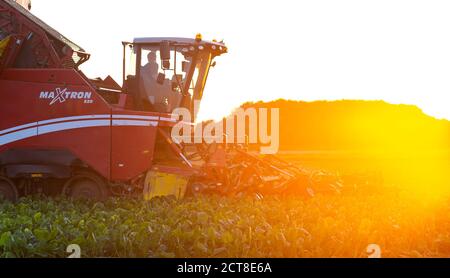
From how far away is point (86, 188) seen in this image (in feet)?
33.4

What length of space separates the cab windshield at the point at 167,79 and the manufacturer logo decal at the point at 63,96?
1.12 meters

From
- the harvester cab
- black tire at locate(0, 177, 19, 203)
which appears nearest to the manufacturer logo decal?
the harvester cab

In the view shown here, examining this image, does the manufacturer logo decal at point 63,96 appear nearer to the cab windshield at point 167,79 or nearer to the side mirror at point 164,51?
the cab windshield at point 167,79

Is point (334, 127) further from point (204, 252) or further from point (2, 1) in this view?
point (204, 252)

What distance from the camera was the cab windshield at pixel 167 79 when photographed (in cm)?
1065

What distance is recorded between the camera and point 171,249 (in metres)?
5.40

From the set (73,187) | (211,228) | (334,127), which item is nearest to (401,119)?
(334,127)

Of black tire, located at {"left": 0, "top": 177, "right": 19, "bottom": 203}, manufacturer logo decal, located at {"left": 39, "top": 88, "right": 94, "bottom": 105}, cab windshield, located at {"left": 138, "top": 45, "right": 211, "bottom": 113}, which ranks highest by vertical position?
cab windshield, located at {"left": 138, "top": 45, "right": 211, "bottom": 113}

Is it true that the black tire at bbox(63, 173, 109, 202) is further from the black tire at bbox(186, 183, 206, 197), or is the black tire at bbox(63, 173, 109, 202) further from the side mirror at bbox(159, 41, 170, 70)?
the side mirror at bbox(159, 41, 170, 70)

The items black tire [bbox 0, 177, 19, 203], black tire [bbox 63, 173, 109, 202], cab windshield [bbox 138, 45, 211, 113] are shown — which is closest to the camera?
black tire [bbox 63, 173, 109, 202]

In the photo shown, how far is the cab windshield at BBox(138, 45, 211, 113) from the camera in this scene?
10.6 m

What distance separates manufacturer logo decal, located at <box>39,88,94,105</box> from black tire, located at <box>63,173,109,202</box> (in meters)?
1.34

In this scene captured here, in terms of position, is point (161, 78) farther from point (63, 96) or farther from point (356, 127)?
point (356, 127)

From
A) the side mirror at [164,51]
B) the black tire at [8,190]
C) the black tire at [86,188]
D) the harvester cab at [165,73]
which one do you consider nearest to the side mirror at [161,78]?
the harvester cab at [165,73]
